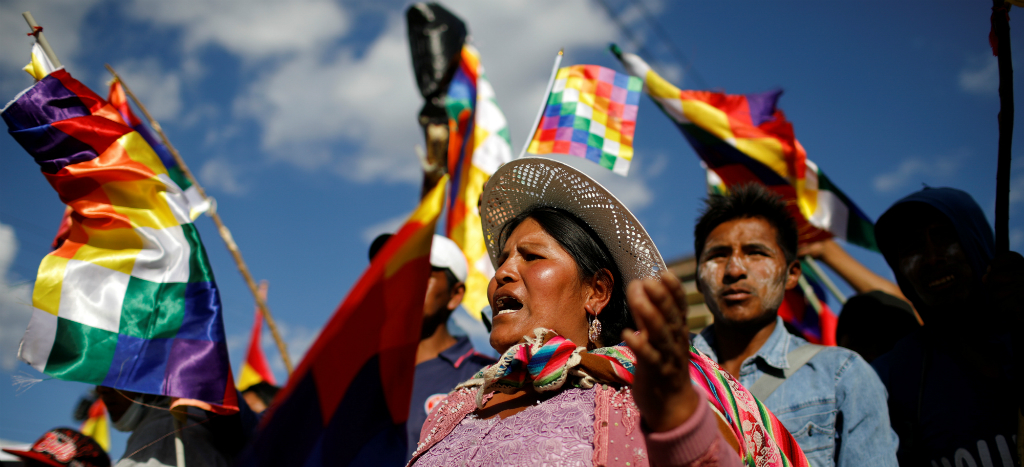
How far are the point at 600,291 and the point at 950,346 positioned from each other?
1.77 metres

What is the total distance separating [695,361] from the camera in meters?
1.61

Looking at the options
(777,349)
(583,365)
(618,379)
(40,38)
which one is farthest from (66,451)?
(777,349)

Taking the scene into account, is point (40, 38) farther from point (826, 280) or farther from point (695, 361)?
point (826, 280)

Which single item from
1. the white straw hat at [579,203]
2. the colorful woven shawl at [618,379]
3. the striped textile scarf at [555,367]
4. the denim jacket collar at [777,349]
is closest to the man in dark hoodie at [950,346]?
the denim jacket collar at [777,349]

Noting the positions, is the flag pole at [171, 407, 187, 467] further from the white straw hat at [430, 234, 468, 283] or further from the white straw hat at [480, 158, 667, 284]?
the white straw hat at [480, 158, 667, 284]

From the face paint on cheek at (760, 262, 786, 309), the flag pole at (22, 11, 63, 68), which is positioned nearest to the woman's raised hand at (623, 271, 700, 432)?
the face paint on cheek at (760, 262, 786, 309)

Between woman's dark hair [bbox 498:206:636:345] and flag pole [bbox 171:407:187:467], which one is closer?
woman's dark hair [bbox 498:206:636:345]

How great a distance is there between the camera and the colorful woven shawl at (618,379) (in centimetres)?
150

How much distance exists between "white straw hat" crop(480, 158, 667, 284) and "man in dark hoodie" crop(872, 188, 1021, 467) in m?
1.44

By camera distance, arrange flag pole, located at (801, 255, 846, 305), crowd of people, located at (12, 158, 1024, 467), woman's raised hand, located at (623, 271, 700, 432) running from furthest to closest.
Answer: flag pole, located at (801, 255, 846, 305)
crowd of people, located at (12, 158, 1024, 467)
woman's raised hand, located at (623, 271, 700, 432)

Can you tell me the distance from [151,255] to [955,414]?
3827 millimetres

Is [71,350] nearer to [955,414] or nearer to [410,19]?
[955,414]

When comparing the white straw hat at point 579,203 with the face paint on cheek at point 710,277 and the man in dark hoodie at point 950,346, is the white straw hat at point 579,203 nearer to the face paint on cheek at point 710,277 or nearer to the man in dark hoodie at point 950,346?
the face paint on cheek at point 710,277

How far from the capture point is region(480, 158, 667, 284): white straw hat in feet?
6.61
